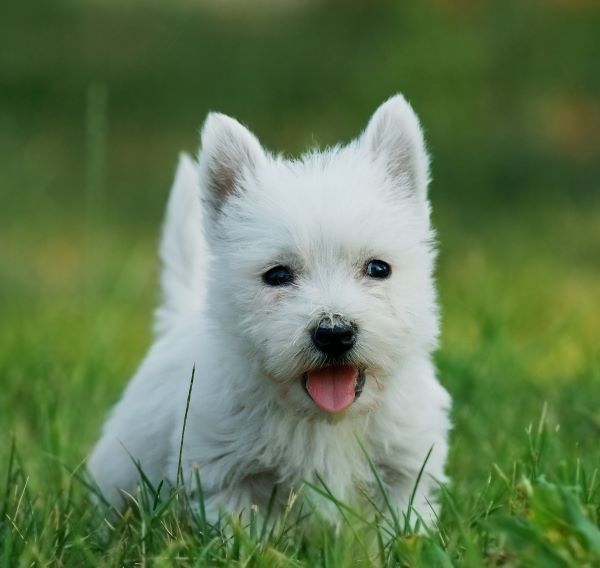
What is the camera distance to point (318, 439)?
3.94 metres

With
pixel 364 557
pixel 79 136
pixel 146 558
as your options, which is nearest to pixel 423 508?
pixel 364 557

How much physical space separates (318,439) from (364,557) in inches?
27.9

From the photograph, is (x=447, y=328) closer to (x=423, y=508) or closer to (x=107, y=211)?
(x=423, y=508)

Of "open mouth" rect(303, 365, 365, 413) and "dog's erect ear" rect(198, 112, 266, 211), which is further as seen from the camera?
"dog's erect ear" rect(198, 112, 266, 211)

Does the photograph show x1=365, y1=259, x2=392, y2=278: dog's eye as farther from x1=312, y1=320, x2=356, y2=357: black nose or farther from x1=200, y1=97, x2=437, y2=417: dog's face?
x1=312, y1=320, x2=356, y2=357: black nose

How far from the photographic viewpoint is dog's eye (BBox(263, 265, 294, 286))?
12.4 ft

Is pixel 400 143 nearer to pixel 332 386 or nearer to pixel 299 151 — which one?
pixel 332 386

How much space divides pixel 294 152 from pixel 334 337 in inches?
189

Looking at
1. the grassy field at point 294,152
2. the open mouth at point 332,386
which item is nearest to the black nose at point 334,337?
the open mouth at point 332,386

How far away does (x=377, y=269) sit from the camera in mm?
3797

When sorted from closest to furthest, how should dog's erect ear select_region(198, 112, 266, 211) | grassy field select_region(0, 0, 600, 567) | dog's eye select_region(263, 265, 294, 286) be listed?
grassy field select_region(0, 0, 600, 567) < dog's eye select_region(263, 265, 294, 286) < dog's erect ear select_region(198, 112, 266, 211)

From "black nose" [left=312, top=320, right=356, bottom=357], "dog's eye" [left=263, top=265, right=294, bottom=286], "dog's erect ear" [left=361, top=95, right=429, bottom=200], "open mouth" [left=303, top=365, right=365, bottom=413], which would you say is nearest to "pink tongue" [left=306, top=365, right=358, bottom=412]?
"open mouth" [left=303, top=365, right=365, bottom=413]

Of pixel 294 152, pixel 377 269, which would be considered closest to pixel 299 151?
pixel 377 269

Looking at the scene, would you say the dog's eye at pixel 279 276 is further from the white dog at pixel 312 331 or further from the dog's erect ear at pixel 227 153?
the dog's erect ear at pixel 227 153
